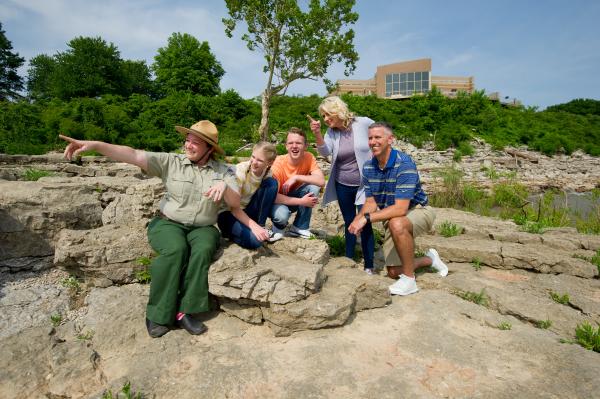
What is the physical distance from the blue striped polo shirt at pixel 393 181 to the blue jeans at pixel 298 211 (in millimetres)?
661

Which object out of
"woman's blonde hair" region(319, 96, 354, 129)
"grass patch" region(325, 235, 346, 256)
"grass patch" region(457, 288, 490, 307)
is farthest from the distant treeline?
"grass patch" region(457, 288, 490, 307)

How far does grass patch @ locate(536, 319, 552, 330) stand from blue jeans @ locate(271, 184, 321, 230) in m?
2.49

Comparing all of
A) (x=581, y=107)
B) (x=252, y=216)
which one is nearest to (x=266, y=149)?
(x=252, y=216)

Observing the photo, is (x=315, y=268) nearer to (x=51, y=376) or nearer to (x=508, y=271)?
(x=51, y=376)

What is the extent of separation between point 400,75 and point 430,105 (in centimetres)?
1367

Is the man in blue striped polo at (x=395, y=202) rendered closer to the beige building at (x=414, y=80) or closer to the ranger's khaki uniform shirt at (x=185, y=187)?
the ranger's khaki uniform shirt at (x=185, y=187)

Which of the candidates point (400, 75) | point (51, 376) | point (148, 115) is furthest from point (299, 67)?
point (400, 75)

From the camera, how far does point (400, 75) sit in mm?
32438

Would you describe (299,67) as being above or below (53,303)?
above

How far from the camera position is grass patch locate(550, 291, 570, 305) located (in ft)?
11.5

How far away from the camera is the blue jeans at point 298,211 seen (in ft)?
12.8

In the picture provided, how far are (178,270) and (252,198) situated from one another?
120 cm

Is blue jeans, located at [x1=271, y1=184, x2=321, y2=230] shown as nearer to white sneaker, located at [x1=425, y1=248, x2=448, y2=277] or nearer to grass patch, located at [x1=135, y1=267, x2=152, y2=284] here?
grass patch, located at [x1=135, y1=267, x2=152, y2=284]

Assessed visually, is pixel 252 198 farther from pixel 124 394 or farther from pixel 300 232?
pixel 124 394
